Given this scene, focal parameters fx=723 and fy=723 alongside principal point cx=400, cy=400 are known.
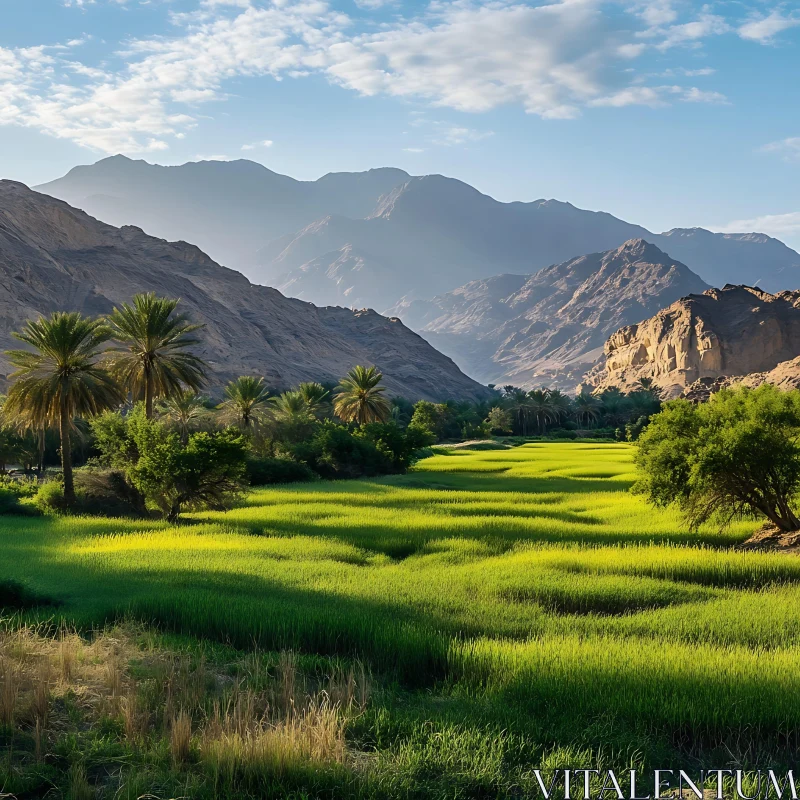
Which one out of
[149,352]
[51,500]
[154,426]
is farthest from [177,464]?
[149,352]

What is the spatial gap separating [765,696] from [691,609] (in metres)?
5.20

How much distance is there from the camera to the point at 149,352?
1537 inches

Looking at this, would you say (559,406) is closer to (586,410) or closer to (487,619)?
(586,410)

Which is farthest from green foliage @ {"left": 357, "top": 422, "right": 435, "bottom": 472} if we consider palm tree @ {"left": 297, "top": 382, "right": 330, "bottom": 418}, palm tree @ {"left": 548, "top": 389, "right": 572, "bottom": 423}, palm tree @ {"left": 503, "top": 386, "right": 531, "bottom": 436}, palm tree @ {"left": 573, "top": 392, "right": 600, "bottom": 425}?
palm tree @ {"left": 573, "top": 392, "right": 600, "bottom": 425}

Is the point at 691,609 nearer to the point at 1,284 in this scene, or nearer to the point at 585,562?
the point at 585,562

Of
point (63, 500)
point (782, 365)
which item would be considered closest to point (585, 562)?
point (63, 500)

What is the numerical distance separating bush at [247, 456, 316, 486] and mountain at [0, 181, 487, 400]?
6533cm

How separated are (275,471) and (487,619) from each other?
36898mm

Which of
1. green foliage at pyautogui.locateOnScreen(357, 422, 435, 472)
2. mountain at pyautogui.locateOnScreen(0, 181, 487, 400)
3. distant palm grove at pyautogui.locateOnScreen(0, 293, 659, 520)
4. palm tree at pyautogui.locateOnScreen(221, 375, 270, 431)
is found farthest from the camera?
mountain at pyautogui.locateOnScreen(0, 181, 487, 400)

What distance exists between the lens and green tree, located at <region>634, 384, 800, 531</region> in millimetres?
21500

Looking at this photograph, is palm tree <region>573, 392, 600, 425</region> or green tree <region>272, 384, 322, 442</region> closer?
green tree <region>272, 384, 322, 442</region>

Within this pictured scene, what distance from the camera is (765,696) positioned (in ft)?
28.0

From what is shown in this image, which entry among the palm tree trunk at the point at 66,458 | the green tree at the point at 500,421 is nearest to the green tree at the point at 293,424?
the palm tree trunk at the point at 66,458

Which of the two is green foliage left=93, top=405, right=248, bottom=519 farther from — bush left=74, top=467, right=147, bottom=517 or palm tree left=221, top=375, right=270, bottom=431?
palm tree left=221, top=375, right=270, bottom=431
